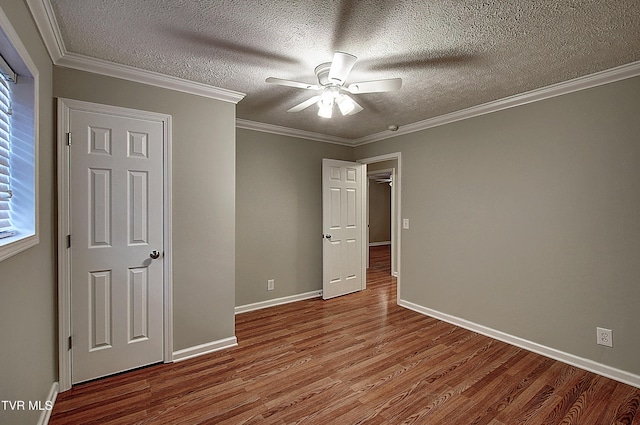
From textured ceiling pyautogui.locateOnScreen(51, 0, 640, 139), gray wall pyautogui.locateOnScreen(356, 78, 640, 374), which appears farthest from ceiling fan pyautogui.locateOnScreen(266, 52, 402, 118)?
gray wall pyautogui.locateOnScreen(356, 78, 640, 374)

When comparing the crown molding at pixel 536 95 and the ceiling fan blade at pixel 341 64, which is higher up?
the crown molding at pixel 536 95

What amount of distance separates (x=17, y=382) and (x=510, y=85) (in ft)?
12.4

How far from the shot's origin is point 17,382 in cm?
139

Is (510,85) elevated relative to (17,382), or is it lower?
elevated

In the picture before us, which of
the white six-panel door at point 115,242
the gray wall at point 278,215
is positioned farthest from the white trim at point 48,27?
the gray wall at point 278,215

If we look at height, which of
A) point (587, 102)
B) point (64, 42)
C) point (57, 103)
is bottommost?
point (57, 103)

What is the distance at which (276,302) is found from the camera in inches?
160

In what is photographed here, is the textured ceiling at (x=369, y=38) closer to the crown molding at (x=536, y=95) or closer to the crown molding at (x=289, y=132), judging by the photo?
the crown molding at (x=536, y=95)

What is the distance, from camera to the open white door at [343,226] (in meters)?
4.35

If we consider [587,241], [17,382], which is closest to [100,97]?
[17,382]

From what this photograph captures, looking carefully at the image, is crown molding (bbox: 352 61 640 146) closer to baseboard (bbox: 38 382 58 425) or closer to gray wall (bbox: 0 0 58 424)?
gray wall (bbox: 0 0 58 424)

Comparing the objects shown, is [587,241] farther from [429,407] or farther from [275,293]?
[275,293]

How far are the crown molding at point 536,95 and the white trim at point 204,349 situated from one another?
126 inches

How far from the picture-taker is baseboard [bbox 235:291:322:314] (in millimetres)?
3782
